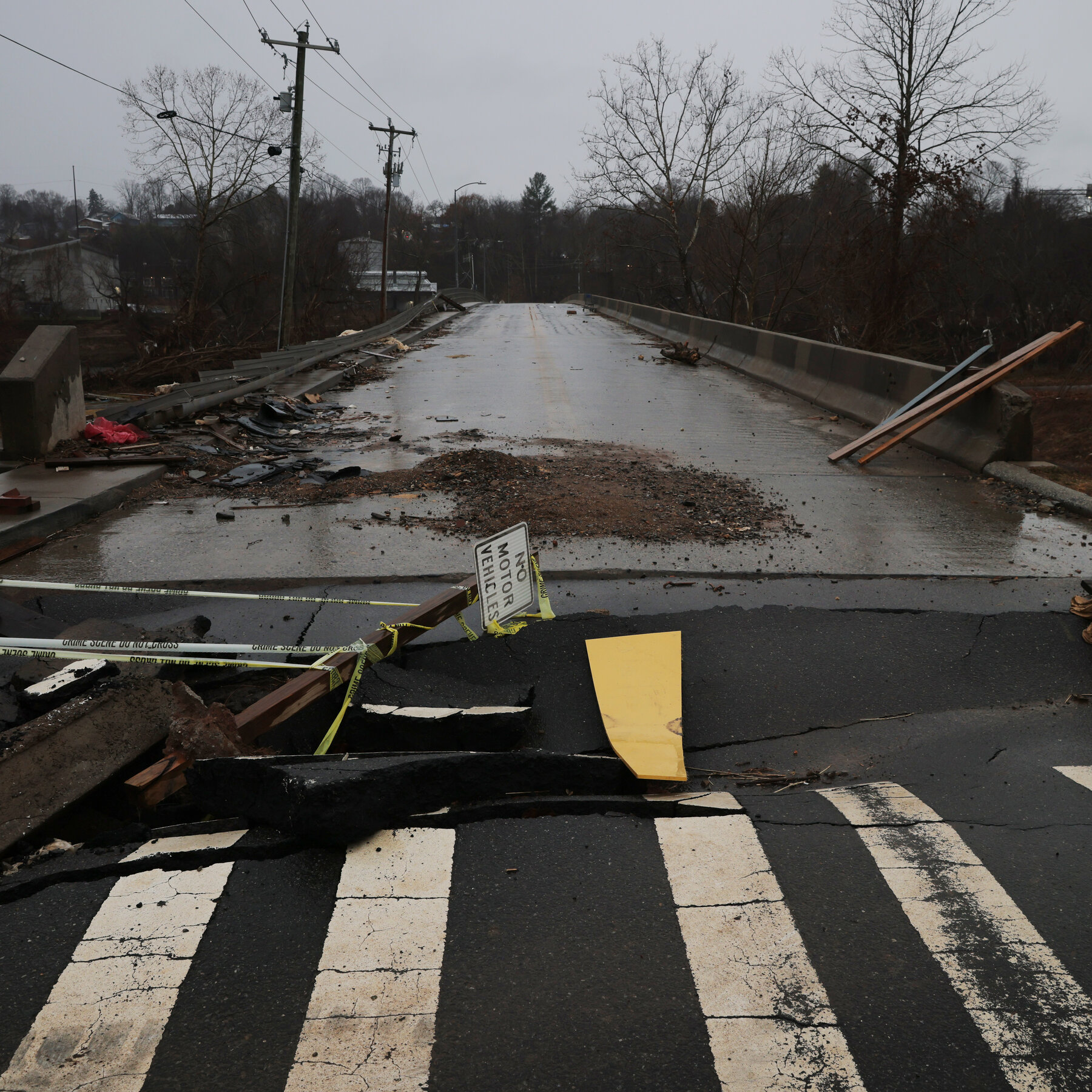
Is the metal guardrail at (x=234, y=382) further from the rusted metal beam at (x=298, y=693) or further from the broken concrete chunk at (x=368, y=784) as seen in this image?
the broken concrete chunk at (x=368, y=784)

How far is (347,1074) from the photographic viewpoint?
92.2 inches

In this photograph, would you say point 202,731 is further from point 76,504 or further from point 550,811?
point 76,504

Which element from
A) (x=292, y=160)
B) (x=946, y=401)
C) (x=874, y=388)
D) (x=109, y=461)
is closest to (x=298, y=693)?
(x=109, y=461)

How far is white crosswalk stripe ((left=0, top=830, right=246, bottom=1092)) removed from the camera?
236cm

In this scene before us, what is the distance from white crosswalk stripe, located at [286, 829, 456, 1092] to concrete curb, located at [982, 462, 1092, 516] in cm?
702

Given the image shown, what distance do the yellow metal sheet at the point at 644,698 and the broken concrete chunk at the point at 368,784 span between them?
0.17 meters

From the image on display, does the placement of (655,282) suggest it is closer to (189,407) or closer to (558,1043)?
(189,407)

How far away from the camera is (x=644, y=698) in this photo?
4496 millimetres

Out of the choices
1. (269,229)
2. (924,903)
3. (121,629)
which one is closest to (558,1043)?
(924,903)

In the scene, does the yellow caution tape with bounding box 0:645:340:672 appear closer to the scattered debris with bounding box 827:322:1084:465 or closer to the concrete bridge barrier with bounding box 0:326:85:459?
the concrete bridge barrier with bounding box 0:326:85:459

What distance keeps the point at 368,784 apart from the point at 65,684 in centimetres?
177

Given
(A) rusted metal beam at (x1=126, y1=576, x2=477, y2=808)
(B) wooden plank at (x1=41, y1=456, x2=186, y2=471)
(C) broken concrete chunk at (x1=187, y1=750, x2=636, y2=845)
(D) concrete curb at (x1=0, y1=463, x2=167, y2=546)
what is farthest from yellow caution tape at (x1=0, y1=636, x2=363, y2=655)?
(B) wooden plank at (x1=41, y1=456, x2=186, y2=471)

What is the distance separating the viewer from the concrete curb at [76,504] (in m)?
7.12

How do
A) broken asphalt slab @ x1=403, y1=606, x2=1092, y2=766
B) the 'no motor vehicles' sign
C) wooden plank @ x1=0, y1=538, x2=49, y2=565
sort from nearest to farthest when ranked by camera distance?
broken asphalt slab @ x1=403, y1=606, x2=1092, y2=766 → the 'no motor vehicles' sign → wooden plank @ x1=0, y1=538, x2=49, y2=565
